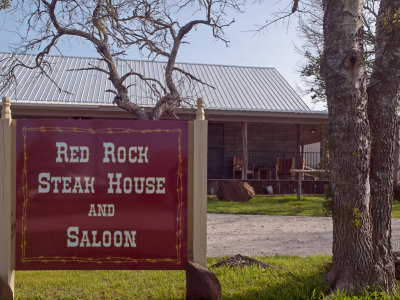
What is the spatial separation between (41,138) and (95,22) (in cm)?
572

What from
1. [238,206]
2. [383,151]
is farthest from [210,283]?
[238,206]

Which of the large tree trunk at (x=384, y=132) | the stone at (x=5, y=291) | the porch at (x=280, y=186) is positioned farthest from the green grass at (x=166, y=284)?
the porch at (x=280, y=186)

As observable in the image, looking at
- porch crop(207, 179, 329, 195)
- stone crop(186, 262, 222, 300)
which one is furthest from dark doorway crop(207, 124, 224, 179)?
stone crop(186, 262, 222, 300)

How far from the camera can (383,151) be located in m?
3.99

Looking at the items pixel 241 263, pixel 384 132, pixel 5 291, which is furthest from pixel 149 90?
pixel 5 291

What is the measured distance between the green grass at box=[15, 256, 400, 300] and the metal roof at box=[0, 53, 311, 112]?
35.7 feet

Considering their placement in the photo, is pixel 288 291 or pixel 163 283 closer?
pixel 288 291

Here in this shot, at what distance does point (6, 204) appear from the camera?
348cm

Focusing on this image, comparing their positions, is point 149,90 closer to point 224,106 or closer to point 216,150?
point 224,106

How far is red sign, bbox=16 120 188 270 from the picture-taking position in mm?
3498

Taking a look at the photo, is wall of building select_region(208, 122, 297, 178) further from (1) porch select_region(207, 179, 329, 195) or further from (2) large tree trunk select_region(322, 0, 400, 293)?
(2) large tree trunk select_region(322, 0, 400, 293)

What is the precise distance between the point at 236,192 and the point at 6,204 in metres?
11.1

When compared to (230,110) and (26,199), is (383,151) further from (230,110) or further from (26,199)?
(230,110)

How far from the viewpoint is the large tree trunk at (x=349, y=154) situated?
3754 millimetres
